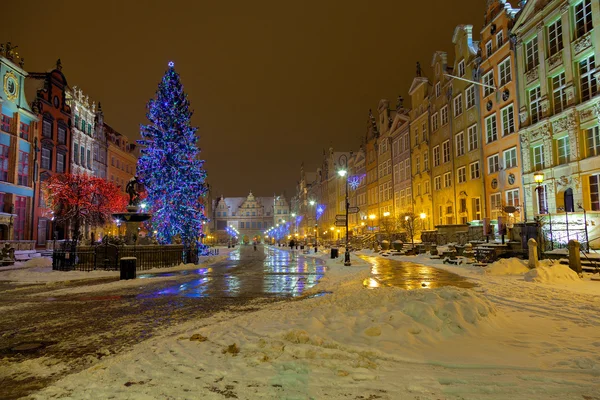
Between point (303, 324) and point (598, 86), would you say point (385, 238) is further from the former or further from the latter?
point (303, 324)

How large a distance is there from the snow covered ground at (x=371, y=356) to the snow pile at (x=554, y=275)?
5.45m

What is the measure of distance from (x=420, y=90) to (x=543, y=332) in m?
43.6


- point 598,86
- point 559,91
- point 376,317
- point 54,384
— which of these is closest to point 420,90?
point 559,91

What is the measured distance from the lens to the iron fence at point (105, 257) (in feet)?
71.7

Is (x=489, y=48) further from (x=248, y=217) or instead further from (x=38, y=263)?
(x=248, y=217)

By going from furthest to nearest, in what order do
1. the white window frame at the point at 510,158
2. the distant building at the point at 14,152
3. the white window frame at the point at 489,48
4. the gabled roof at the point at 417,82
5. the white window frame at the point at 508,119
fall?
the gabled roof at the point at 417,82 < the distant building at the point at 14,152 < the white window frame at the point at 489,48 < the white window frame at the point at 508,119 < the white window frame at the point at 510,158

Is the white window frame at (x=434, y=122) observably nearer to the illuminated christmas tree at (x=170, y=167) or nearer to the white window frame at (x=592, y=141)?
the white window frame at (x=592, y=141)

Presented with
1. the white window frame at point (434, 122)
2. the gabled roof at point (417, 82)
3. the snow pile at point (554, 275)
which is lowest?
the snow pile at point (554, 275)

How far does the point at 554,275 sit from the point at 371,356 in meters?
11.5

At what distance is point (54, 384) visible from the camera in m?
4.86

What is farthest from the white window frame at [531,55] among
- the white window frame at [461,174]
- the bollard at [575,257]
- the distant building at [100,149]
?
the distant building at [100,149]

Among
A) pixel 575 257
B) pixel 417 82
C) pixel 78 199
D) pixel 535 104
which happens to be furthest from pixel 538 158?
pixel 78 199

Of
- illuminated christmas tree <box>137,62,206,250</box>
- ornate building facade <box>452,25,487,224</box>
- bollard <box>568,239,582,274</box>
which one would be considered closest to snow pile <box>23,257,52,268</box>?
illuminated christmas tree <box>137,62,206,250</box>

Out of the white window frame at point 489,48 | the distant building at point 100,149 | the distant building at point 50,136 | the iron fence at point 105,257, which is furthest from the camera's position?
the distant building at point 100,149
